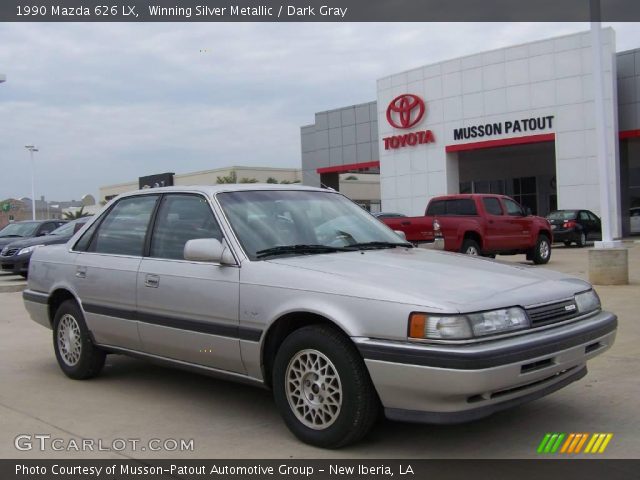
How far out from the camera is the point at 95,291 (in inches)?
223

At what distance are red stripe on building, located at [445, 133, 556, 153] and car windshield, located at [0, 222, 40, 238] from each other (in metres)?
19.6

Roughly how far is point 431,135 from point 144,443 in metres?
29.5

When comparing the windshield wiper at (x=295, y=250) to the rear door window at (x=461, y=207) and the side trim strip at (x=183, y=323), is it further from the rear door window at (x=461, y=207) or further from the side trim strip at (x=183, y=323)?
the rear door window at (x=461, y=207)

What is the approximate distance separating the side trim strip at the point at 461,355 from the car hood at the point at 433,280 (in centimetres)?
25

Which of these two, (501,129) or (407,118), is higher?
(407,118)

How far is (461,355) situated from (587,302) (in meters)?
1.43

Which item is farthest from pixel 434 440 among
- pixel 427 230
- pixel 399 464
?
pixel 427 230

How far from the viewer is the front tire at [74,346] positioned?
5867mm

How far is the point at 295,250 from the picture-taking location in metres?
4.68

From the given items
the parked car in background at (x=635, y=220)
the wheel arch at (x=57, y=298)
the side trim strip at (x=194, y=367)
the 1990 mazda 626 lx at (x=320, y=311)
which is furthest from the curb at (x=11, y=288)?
the parked car in background at (x=635, y=220)

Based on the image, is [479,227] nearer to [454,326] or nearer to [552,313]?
[552,313]

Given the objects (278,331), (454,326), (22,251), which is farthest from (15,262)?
(454,326)

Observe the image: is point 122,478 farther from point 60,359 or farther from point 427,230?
point 427,230

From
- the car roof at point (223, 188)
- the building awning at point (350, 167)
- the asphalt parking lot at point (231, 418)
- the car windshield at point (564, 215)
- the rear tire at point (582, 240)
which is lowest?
the asphalt parking lot at point (231, 418)
